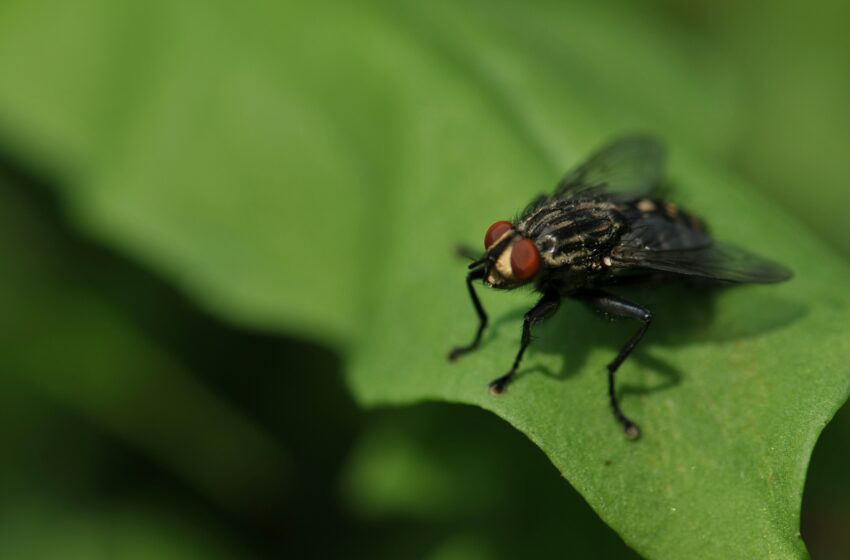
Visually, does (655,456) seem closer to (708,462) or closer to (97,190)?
(708,462)

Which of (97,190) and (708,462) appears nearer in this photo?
(708,462)

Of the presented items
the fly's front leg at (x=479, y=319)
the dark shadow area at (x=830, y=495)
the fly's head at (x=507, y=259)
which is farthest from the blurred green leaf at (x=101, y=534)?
the dark shadow area at (x=830, y=495)

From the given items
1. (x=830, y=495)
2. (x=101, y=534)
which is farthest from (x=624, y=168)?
(x=101, y=534)

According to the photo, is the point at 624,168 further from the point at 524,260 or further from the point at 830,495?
the point at 830,495

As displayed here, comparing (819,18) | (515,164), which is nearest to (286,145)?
(515,164)

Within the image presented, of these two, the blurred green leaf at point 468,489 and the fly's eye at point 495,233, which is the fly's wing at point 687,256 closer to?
the fly's eye at point 495,233
